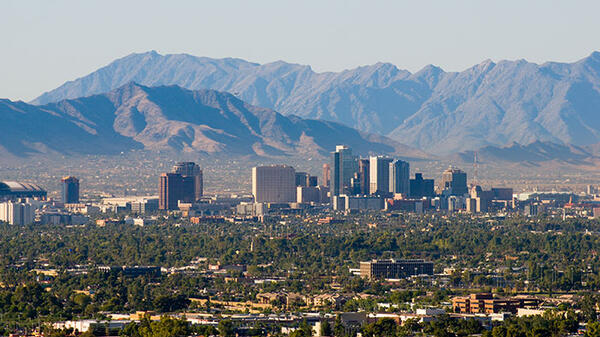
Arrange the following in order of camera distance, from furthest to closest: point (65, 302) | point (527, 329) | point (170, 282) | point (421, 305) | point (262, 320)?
point (170, 282) → point (65, 302) → point (421, 305) → point (262, 320) → point (527, 329)

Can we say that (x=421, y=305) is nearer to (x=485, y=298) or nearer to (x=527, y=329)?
(x=485, y=298)

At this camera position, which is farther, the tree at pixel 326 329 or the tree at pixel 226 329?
the tree at pixel 326 329

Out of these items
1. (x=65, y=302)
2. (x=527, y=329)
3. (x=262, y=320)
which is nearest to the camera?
(x=527, y=329)

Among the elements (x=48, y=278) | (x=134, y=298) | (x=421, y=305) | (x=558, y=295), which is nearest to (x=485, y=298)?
(x=421, y=305)

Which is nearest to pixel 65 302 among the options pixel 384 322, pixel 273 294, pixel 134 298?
pixel 134 298

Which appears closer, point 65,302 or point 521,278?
point 65,302

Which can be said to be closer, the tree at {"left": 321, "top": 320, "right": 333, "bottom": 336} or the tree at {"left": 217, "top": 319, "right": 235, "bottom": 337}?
the tree at {"left": 217, "top": 319, "right": 235, "bottom": 337}

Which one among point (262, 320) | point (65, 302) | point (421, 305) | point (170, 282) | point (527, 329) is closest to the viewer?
point (527, 329)

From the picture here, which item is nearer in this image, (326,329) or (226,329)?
(226,329)

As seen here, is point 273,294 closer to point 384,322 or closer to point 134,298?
point 134,298
